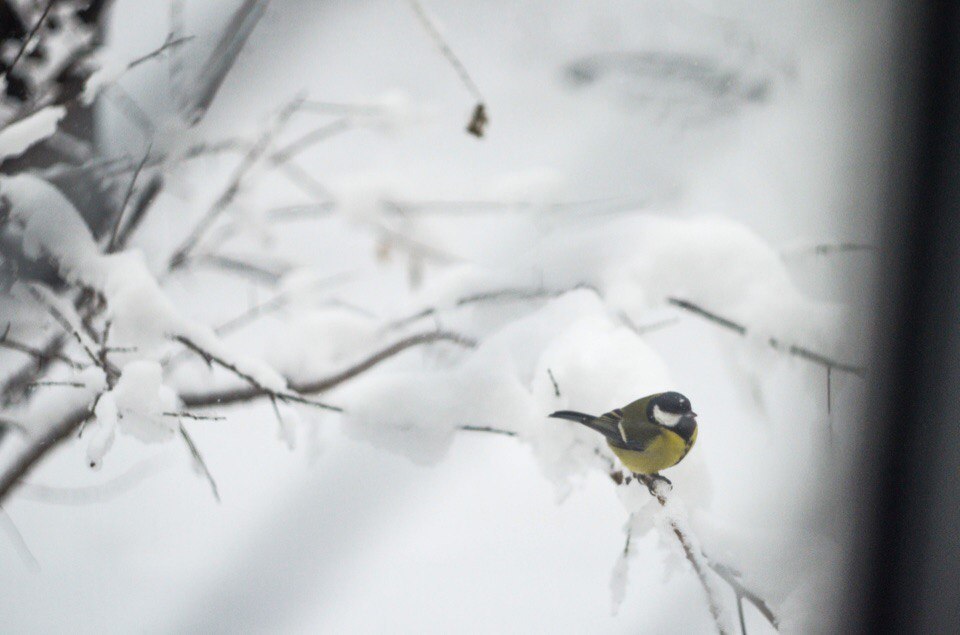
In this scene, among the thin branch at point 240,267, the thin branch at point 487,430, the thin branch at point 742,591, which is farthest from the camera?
the thin branch at point 240,267

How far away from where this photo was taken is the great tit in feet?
2.69

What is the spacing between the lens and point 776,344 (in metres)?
0.98

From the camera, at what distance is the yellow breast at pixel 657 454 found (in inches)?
32.7

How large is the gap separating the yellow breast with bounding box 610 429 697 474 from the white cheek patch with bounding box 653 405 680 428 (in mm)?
12

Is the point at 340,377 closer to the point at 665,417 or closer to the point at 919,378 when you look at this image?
the point at 665,417

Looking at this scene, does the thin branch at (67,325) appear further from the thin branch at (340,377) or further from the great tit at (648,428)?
the great tit at (648,428)

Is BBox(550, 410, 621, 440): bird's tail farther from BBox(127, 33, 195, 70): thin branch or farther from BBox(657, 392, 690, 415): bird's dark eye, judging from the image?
BBox(127, 33, 195, 70): thin branch

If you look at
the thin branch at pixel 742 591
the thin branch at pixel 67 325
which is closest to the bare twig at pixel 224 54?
the thin branch at pixel 67 325

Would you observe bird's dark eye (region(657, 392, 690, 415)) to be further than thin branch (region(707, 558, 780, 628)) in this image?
Yes

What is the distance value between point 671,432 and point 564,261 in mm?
434

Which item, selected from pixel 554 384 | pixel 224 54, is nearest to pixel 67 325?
pixel 224 54

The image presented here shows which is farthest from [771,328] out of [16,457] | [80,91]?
[16,457]

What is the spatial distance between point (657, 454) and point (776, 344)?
0.31 meters

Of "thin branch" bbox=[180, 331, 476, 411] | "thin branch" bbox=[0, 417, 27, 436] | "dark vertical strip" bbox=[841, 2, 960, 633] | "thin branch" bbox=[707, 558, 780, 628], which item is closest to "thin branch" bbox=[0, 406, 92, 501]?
"thin branch" bbox=[0, 417, 27, 436]
